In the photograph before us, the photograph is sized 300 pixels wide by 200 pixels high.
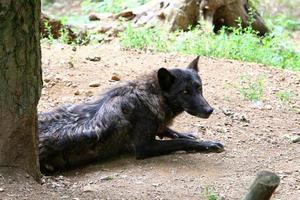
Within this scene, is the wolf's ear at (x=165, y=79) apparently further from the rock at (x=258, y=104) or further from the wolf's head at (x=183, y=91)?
the rock at (x=258, y=104)

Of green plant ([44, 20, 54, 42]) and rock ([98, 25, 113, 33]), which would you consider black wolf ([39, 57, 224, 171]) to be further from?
rock ([98, 25, 113, 33])

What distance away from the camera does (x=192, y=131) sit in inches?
270

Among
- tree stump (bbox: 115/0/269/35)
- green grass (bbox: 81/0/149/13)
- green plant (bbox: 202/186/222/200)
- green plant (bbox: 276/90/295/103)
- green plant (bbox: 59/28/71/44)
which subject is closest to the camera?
green plant (bbox: 202/186/222/200)

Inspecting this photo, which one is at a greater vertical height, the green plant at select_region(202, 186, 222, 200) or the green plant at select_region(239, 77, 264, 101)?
the green plant at select_region(239, 77, 264, 101)

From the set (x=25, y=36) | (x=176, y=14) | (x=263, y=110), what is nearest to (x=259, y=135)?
(x=263, y=110)

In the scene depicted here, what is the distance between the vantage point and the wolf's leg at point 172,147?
19.9 feet

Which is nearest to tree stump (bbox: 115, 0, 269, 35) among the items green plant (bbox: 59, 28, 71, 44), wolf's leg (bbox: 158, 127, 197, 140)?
green plant (bbox: 59, 28, 71, 44)

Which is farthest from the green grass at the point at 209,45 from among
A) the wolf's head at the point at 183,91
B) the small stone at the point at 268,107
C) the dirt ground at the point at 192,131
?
the wolf's head at the point at 183,91

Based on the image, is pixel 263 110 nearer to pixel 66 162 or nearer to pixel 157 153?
pixel 157 153

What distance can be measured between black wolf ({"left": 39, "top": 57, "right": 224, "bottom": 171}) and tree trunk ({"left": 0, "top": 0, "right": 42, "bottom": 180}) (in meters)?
1.27

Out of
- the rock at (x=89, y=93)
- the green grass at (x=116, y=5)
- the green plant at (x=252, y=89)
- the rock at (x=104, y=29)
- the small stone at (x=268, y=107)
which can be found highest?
the green grass at (x=116, y=5)

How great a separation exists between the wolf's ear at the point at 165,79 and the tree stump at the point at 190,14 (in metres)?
5.35

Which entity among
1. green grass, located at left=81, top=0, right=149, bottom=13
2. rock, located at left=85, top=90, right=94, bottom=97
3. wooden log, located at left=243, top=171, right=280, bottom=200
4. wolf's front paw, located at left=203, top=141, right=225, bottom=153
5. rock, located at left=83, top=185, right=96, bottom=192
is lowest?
rock, located at left=83, top=185, right=96, bottom=192

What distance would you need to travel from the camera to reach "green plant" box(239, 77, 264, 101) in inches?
311
